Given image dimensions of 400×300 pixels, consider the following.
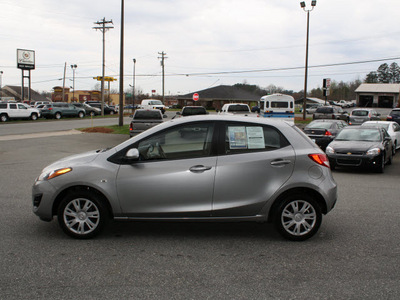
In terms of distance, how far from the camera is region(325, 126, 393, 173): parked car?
39.3 feet

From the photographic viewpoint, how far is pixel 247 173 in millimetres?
5168

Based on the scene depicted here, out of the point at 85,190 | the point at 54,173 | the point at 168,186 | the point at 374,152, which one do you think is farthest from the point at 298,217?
the point at 374,152

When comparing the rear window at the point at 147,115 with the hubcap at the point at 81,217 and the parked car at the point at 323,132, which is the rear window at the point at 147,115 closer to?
the parked car at the point at 323,132

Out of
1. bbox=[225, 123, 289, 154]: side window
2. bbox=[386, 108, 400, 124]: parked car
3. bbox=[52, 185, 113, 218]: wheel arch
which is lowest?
bbox=[52, 185, 113, 218]: wheel arch

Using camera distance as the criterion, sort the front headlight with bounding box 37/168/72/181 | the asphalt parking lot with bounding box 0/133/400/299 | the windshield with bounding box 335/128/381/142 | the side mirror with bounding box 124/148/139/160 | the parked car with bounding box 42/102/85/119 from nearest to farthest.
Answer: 1. the asphalt parking lot with bounding box 0/133/400/299
2. the side mirror with bounding box 124/148/139/160
3. the front headlight with bounding box 37/168/72/181
4. the windshield with bounding box 335/128/381/142
5. the parked car with bounding box 42/102/85/119

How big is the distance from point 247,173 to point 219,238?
3.33 feet

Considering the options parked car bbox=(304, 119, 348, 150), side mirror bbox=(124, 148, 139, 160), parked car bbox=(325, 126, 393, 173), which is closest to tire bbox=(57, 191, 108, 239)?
side mirror bbox=(124, 148, 139, 160)

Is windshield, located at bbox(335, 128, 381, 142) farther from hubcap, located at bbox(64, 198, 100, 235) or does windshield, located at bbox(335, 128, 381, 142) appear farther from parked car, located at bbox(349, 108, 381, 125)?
parked car, located at bbox(349, 108, 381, 125)

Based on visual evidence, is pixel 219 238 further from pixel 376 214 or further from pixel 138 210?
pixel 376 214

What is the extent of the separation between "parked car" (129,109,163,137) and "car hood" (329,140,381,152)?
9235 mm

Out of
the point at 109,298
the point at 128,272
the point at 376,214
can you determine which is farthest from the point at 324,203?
the point at 109,298

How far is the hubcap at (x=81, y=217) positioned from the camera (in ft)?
17.1

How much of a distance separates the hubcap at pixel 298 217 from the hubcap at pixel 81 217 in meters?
2.51

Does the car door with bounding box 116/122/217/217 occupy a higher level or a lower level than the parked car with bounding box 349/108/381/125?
lower
